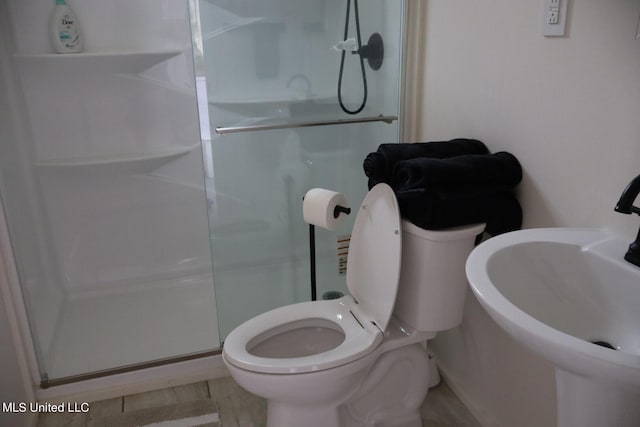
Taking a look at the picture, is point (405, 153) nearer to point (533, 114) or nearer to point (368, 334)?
point (533, 114)

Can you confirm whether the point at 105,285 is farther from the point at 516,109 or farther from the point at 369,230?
the point at 516,109

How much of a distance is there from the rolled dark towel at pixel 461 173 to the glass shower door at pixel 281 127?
724 mm

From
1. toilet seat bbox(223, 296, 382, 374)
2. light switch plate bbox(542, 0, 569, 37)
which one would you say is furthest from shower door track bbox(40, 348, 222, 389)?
light switch plate bbox(542, 0, 569, 37)

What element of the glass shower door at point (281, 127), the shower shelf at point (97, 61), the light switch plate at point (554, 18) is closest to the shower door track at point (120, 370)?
the glass shower door at point (281, 127)

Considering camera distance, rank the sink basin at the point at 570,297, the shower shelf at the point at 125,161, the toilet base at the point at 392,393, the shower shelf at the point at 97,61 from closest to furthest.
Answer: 1. the sink basin at the point at 570,297
2. the toilet base at the point at 392,393
3. the shower shelf at the point at 97,61
4. the shower shelf at the point at 125,161

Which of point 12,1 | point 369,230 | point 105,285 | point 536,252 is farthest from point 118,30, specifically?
point 536,252

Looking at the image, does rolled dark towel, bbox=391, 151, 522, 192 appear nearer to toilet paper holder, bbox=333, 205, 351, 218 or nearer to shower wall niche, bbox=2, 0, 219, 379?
toilet paper holder, bbox=333, 205, 351, 218

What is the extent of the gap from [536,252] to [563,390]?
0.30 m

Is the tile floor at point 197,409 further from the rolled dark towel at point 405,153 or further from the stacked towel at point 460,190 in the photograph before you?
the rolled dark towel at point 405,153

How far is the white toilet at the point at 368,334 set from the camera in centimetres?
142

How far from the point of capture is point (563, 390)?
1.00 meters

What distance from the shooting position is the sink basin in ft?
2.87

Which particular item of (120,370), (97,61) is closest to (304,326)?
(120,370)

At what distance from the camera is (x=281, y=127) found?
2072mm
